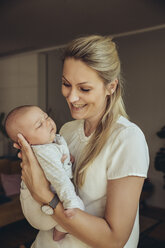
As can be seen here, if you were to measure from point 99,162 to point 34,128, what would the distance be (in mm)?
364

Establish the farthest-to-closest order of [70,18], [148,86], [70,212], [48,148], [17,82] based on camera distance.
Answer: [17,82], [148,86], [70,18], [48,148], [70,212]

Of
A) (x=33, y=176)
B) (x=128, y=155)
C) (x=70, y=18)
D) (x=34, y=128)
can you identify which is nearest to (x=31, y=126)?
(x=34, y=128)

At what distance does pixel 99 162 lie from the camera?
3.76ft

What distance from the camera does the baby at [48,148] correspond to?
3.65ft

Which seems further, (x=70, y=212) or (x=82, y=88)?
(x=82, y=88)

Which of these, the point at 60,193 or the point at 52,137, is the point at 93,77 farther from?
the point at 60,193

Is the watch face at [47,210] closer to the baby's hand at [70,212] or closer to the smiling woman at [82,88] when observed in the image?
the baby's hand at [70,212]

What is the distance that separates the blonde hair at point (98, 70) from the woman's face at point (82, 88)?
0.08 ft

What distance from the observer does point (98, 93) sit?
1188 mm

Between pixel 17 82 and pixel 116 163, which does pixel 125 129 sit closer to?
pixel 116 163

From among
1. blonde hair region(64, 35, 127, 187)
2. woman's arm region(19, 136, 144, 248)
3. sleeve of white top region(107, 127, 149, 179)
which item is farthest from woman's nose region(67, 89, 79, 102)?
woman's arm region(19, 136, 144, 248)

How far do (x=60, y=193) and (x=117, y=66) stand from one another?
599 mm

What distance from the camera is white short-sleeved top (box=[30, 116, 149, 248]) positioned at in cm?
107

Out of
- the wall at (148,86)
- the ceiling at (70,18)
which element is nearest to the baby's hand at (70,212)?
the ceiling at (70,18)
